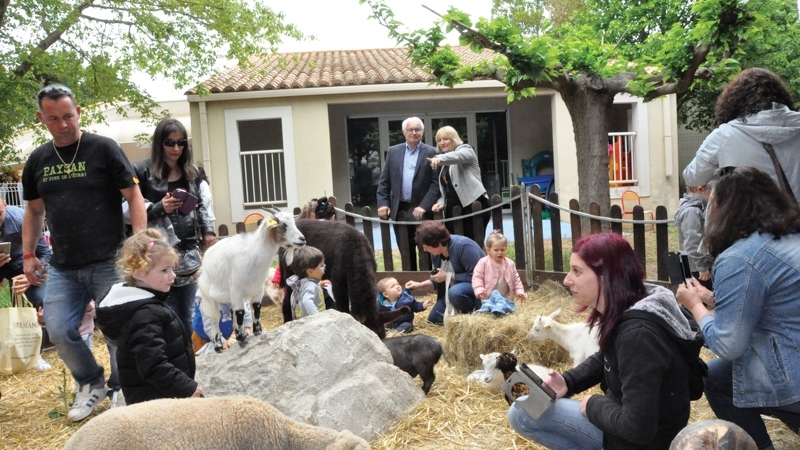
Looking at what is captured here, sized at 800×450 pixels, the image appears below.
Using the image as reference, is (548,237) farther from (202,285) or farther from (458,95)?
(202,285)

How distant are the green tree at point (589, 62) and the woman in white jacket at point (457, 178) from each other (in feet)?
2.49

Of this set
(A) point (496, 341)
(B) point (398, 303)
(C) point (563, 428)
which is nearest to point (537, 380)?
(C) point (563, 428)

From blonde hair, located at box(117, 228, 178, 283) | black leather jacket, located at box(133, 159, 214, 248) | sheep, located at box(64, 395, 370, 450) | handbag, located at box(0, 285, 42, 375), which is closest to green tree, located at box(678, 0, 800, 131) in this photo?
black leather jacket, located at box(133, 159, 214, 248)

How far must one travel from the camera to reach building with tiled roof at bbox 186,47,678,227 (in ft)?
56.2

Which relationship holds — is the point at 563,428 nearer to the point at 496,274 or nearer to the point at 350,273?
the point at 350,273

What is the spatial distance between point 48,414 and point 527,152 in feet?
54.5

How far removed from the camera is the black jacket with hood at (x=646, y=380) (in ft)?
9.13

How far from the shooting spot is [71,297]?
491cm

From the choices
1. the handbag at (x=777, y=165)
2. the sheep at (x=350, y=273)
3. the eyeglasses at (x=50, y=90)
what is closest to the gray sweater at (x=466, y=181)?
the sheep at (x=350, y=273)

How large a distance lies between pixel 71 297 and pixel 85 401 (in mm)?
838

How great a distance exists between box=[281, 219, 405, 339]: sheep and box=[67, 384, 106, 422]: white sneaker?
182 centimetres

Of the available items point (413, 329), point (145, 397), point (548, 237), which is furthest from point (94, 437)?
point (548, 237)

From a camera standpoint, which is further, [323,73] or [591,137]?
[323,73]

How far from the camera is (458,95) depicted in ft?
57.6
